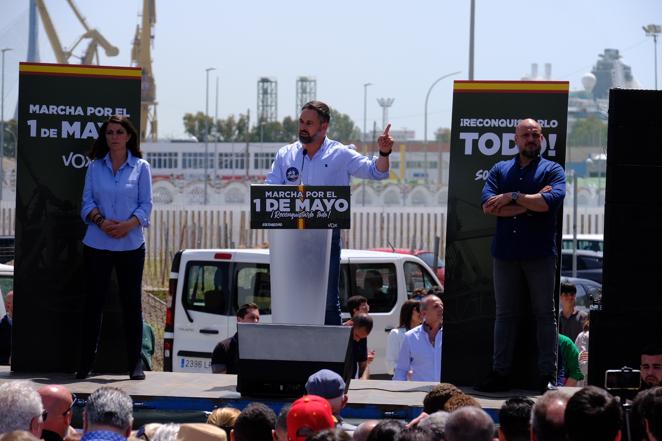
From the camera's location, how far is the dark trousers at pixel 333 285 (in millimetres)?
7348

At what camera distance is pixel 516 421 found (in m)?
4.86

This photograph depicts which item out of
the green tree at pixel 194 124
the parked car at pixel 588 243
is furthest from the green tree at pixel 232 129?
the parked car at pixel 588 243

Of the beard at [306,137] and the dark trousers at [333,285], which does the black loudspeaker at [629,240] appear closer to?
the dark trousers at [333,285]

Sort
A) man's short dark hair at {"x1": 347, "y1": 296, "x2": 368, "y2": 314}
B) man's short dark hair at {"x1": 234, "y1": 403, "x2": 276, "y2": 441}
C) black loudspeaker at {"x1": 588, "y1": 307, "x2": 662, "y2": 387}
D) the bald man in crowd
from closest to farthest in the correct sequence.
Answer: man's short dark hair at {"x1": 234, "y1": 403, "x2": 276, "y2": 441} → the bald man in crowd → black loudspeaker at {"x1": 588, "y1": 307, "x2": 662, "y2": 387} → man's short dark hair at {"x1": 347, "y1": 296, "x2": 368, "y2": 314}

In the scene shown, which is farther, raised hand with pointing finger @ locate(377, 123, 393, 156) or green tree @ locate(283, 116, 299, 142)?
green tree @ locate(283, 116, 299, 142)

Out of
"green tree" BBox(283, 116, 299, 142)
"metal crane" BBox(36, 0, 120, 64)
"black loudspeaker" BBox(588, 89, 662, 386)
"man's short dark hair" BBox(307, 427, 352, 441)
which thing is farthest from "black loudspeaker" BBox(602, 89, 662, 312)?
"green tree" BBox(283, 116, 299, 142)

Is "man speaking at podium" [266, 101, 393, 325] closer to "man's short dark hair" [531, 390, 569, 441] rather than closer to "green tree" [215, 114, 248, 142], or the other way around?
"man's short dark hair" [531, 390, 569, 441]

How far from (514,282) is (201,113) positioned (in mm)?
139096

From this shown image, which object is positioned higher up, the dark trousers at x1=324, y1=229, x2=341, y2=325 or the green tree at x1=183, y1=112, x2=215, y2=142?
the green tree at x1=183, y1=112, x2=215, y2=142

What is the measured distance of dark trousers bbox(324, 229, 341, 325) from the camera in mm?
7348

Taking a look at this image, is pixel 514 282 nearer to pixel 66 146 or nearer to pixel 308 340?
pixel 308 340

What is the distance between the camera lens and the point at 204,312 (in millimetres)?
12875

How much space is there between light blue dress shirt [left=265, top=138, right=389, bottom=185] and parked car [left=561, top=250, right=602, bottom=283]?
638 inches

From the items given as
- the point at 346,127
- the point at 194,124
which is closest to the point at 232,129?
the point at 194,124
